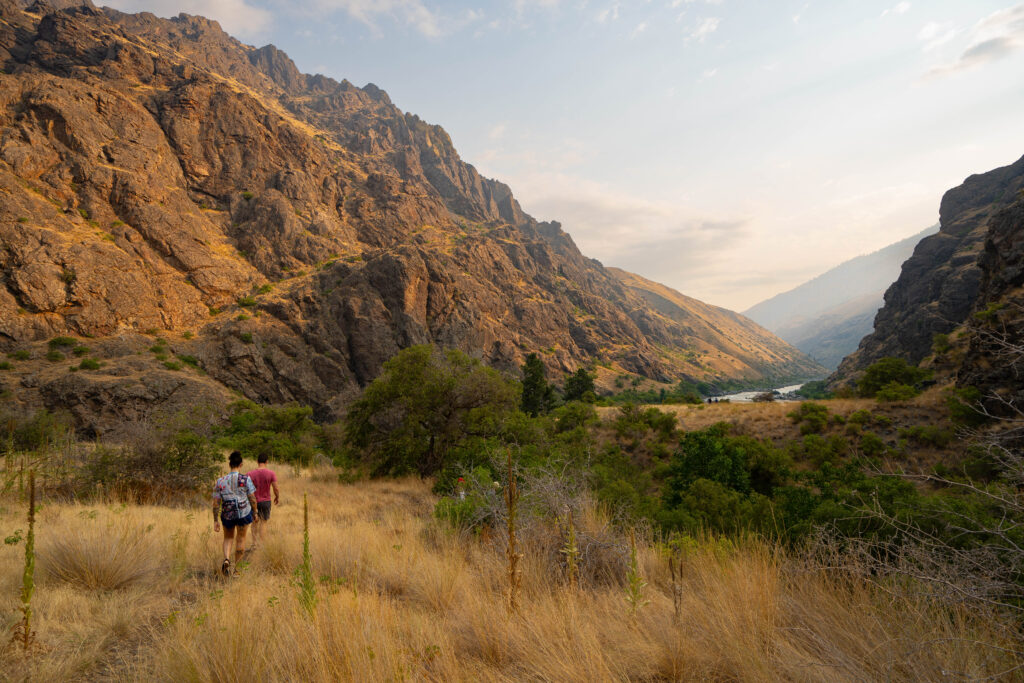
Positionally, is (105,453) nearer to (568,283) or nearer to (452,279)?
(452,279)

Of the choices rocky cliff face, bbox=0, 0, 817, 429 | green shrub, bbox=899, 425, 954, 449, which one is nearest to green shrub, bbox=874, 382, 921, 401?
green shrub, bbox=899, 425, 954, 449

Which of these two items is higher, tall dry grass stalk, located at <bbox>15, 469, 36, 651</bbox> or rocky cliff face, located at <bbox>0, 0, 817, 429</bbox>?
rocky cliff face, located at <bbox>0, 0, 817, 429</bbox>

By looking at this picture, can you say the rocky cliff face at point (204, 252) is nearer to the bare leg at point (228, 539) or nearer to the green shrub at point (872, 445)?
the bare leg at point (228, 539)

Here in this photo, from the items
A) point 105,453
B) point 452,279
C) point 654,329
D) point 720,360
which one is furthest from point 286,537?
point 720,360

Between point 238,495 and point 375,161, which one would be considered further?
point 375,161

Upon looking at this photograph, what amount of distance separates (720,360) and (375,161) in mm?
146454

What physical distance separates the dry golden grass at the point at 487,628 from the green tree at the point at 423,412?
1259cm

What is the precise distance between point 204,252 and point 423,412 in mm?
59404

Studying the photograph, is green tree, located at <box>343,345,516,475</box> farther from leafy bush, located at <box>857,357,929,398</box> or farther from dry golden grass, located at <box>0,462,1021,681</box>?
leafy bush, located at <box>857,357,929,398</box>

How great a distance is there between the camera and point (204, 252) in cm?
5794

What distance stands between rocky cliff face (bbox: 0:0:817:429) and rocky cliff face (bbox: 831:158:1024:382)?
48.9 m

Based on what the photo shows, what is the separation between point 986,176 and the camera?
91500mm

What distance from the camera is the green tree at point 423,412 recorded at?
17.8m

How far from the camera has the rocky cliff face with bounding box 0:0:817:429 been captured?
41.8m
